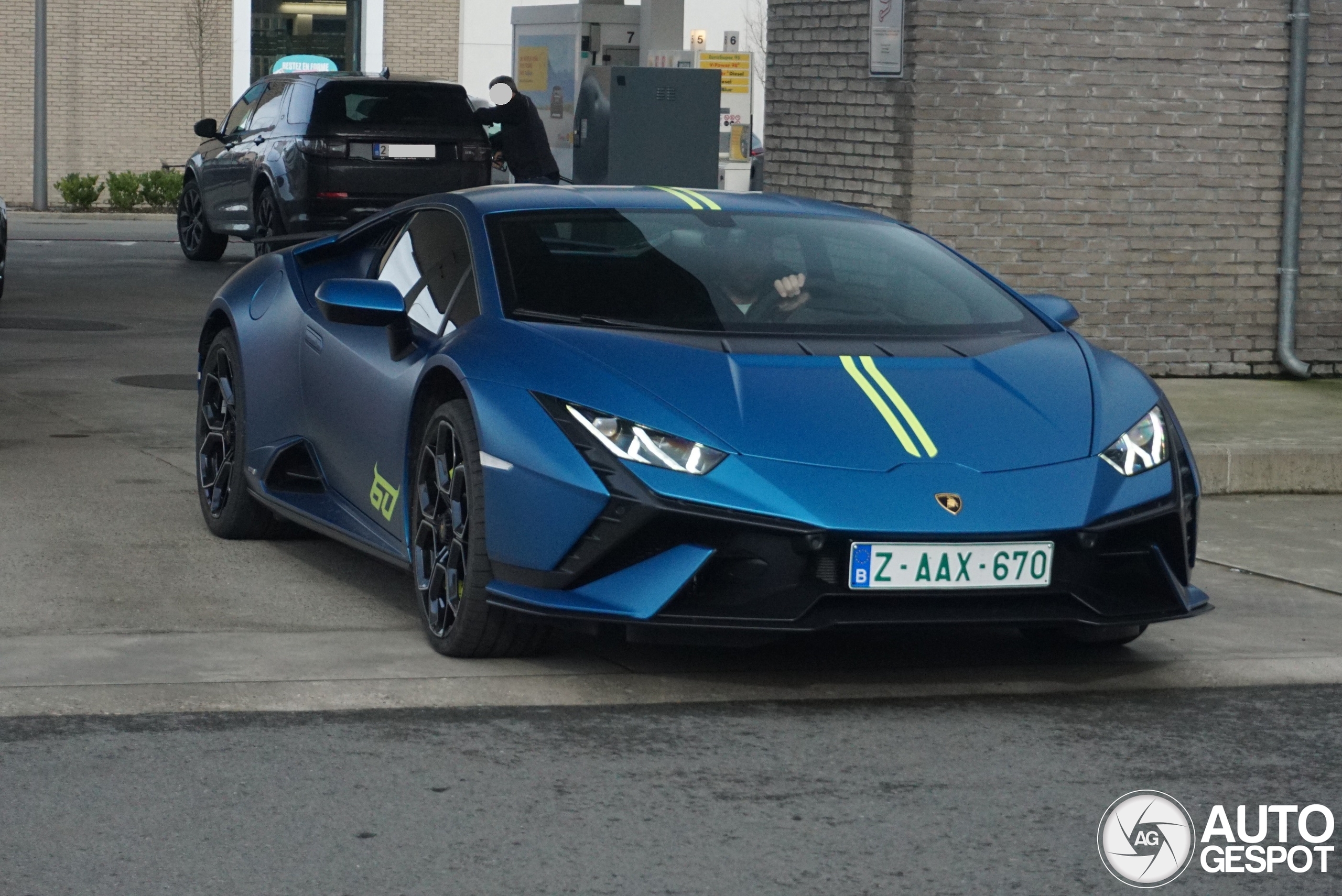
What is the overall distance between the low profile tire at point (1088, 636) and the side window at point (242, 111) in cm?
Answer: 1452

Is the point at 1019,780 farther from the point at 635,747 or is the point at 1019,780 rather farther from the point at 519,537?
the point at 519,537

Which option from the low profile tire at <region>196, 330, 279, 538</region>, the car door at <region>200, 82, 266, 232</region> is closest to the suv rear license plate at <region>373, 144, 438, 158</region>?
the car door at <region>200, 82, 266, 232</region>

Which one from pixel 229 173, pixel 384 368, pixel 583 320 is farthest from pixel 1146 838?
pixel 229 173

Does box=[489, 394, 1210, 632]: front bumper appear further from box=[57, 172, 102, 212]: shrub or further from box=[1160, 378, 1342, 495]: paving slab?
box=[57, 172, 102, 212]: shrub

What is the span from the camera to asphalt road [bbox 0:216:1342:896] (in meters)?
4.12

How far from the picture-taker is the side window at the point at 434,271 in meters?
6.15

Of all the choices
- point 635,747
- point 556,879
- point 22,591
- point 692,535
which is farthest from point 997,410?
point 22,591

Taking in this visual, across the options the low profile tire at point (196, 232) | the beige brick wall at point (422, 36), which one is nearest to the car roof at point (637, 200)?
the low profile tire at point (196, 232)

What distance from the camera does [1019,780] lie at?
475 cm

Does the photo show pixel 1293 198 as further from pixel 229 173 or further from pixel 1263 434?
pixel 229 173

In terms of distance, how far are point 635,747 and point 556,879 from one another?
3.11 ft

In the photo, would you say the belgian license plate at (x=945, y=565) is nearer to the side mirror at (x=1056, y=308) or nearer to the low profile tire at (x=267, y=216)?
the side mirror at (x=1056, y=308)

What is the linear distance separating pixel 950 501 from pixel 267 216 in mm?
14335

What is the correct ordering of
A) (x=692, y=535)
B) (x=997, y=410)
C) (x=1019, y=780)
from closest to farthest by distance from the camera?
1. (x=1019, y=780)
2. (x=692, y=535)
3. (x=997, y=410)
